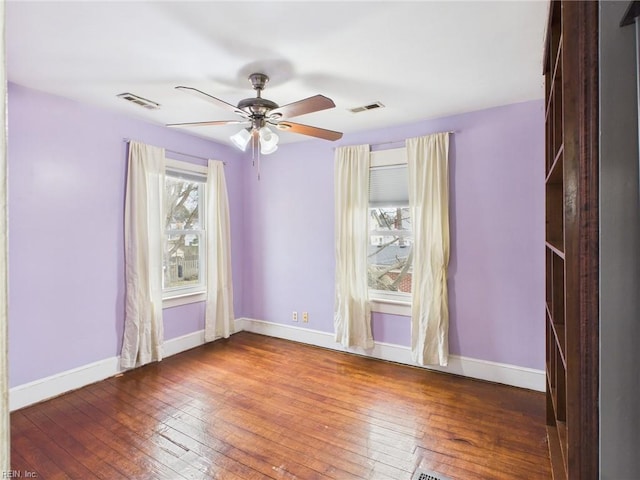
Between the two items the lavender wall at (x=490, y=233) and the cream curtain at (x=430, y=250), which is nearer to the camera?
the lavender wall at (x=490, y=233)

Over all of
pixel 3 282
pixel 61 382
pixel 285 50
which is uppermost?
pixel 285 50

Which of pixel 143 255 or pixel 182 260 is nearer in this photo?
pixel 143 255

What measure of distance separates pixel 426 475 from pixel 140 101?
11.7 feet

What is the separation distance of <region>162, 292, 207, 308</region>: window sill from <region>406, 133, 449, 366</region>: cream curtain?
255 cm

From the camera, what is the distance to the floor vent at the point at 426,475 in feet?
6.16

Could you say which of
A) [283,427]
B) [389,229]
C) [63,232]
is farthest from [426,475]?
[63,232]

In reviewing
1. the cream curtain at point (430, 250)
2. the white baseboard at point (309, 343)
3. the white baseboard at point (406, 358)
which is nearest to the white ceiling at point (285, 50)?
the cream curtain at point (430, 250)

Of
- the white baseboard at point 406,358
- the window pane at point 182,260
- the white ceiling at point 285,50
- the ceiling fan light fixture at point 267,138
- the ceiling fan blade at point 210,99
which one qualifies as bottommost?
the white baseboard at point 406,358

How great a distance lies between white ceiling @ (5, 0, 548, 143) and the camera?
5.65 ft

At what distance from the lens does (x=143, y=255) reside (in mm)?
3371

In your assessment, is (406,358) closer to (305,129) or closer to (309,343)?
(309,343)

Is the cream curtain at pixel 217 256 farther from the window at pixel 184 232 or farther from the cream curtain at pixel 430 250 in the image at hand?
the cream curtain at pixel 430 250

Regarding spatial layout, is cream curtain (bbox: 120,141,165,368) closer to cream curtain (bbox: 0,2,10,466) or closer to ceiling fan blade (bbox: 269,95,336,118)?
ceiling fan blade (bbox: 269,95,336,118)

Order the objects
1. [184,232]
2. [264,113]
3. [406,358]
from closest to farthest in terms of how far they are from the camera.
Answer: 1. [264,113]
2. [406,358]
3. [184,232]
